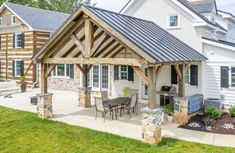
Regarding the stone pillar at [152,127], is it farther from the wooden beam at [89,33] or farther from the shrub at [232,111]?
the shrub at [232,111]

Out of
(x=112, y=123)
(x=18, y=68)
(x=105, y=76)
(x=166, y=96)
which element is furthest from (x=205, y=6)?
(x=18, y=68)

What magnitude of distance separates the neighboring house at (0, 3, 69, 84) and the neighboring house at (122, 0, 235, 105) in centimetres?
1052

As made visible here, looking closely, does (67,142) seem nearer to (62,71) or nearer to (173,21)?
(173,21)

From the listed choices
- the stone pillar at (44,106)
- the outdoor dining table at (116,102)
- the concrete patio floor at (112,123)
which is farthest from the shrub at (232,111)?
the stone pillar at (44,106)

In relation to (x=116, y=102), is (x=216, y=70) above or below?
above

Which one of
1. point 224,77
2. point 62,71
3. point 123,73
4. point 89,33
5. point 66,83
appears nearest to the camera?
point 89,33

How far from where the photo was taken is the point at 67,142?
10.1 meters

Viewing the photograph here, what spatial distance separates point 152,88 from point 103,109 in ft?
12.0

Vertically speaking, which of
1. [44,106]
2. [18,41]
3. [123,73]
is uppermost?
[18,41]

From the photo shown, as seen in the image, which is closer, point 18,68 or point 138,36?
point 138,36

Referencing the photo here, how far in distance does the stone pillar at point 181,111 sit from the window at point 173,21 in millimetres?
5742

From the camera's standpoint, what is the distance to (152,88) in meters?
9.91

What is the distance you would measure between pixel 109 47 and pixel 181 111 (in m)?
5.28

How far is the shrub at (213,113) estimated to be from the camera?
13.3 meters
